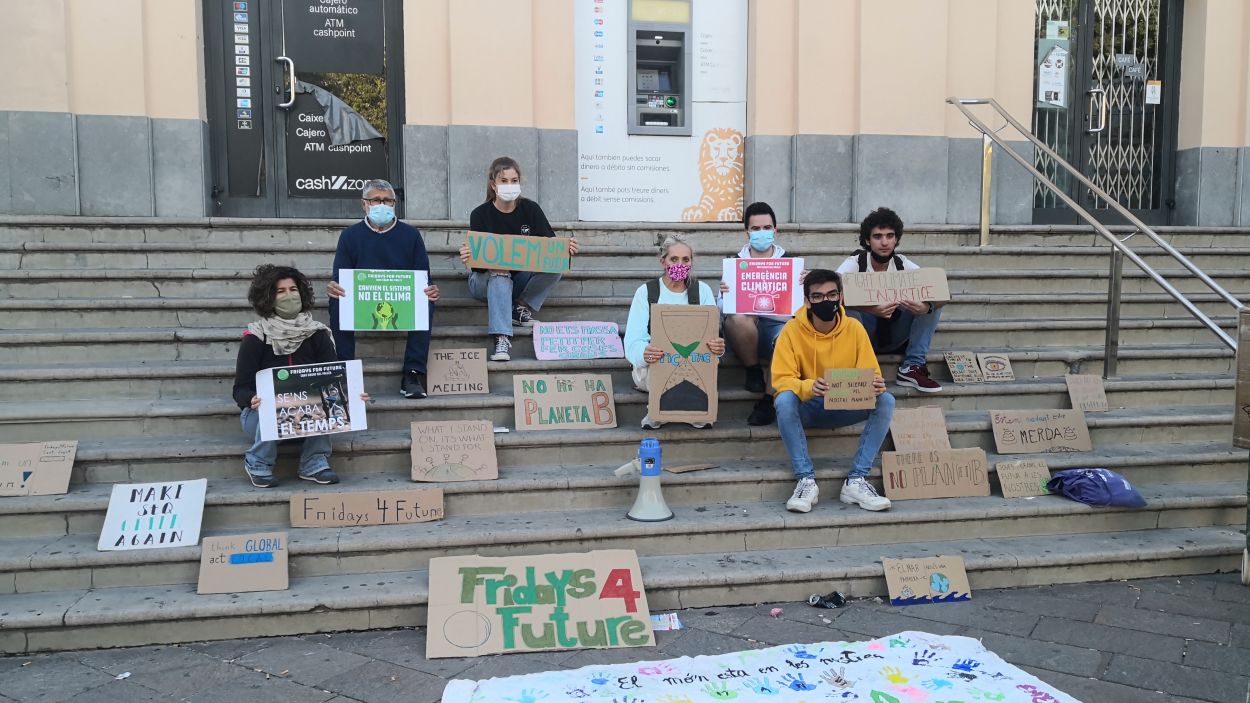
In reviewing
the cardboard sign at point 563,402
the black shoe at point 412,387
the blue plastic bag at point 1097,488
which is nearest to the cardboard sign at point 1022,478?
the blue plastic bag at point 1097,488

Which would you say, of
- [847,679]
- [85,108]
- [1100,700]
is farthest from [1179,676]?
[85,108]

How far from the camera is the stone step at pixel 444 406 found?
518 cm

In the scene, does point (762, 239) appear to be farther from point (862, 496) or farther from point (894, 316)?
point (862, 496)

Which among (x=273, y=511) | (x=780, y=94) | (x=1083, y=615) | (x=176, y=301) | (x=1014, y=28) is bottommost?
(x=1083, y=615)

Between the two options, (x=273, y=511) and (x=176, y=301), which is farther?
(x=176, y=301)

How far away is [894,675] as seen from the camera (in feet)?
12.1

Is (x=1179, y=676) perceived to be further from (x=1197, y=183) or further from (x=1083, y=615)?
(x=1197, y=183)

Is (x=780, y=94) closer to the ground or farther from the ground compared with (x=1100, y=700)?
farther from the ground

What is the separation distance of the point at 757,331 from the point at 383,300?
2265 millimetres

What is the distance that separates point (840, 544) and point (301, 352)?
302 centimetres

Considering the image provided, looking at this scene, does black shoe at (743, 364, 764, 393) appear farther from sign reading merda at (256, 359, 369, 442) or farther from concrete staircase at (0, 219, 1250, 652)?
sign reading merda at (256, 359, 369, 442)

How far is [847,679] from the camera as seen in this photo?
12.0 ft

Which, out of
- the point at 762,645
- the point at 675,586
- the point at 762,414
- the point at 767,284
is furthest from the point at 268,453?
the point at 767,284

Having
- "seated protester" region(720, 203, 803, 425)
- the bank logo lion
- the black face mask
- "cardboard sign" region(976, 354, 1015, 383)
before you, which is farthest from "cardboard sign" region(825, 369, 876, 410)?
the bank logo lion
